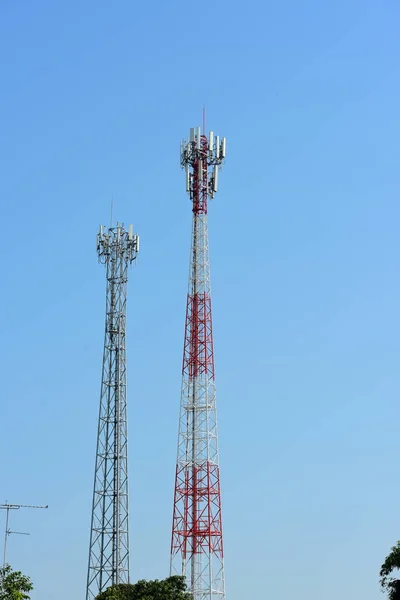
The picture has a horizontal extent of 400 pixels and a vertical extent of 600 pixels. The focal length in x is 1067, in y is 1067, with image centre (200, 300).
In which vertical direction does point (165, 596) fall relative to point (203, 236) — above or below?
below

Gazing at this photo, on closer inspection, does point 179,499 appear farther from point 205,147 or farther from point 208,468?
point 205,147

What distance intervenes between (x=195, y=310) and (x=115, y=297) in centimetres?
1199

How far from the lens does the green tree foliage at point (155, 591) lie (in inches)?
3000

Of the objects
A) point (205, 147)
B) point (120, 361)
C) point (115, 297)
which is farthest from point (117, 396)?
point (205, 147)

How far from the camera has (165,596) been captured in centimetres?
7600

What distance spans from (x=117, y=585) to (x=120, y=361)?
798 inches

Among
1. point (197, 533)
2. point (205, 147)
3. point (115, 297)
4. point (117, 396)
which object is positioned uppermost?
point (205, 147)

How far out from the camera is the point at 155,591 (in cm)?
7650

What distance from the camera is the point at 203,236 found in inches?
3413

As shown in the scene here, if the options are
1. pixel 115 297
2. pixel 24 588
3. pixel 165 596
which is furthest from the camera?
pixel 115 297

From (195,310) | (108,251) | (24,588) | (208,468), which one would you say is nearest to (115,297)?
(108,251)

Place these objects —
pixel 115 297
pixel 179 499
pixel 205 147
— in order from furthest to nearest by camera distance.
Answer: pixel 115 297 → pixel 205 147 → pixel 179 499

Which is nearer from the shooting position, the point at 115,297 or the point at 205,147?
the point at 205,147

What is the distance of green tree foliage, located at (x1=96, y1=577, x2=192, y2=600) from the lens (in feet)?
250
